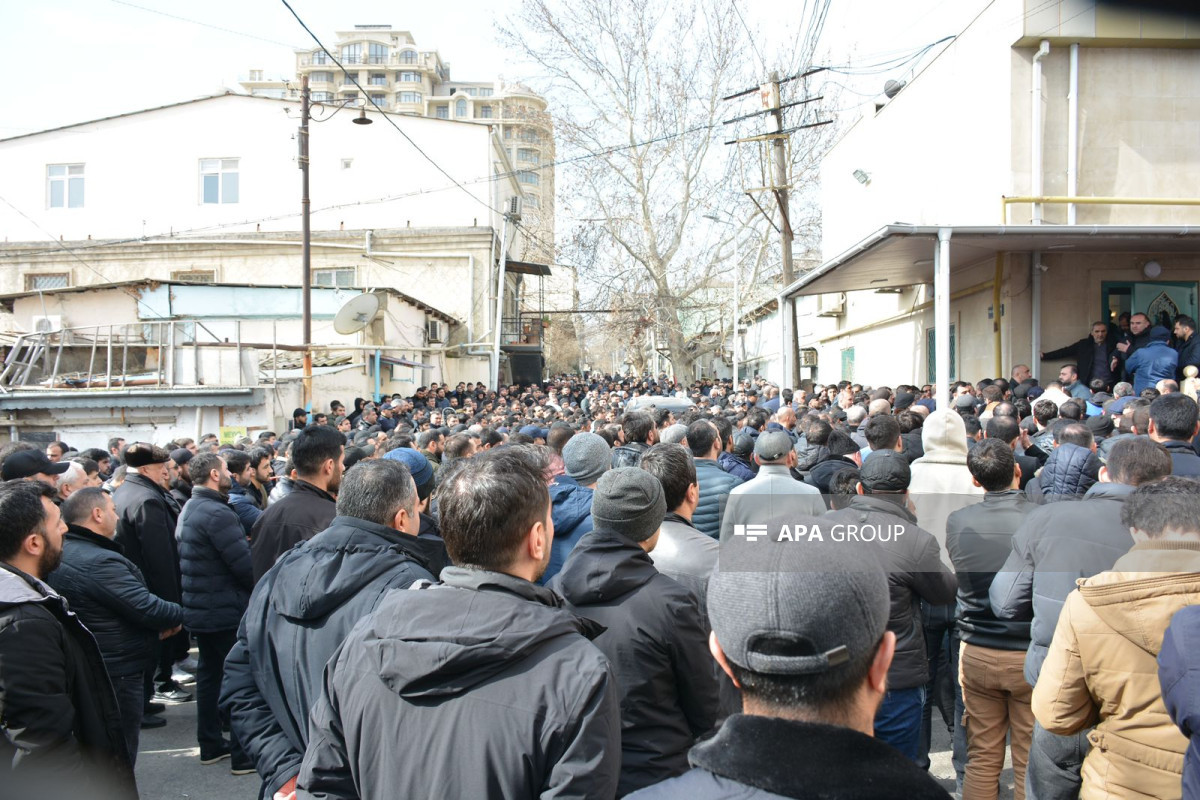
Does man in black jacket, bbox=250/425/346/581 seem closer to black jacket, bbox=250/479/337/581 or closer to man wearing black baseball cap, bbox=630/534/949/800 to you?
black jacket, bbox=250/479/337/581

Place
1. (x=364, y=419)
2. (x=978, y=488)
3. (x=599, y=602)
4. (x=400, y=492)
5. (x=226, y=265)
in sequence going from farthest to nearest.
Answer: (x=226, y=265) → (x=364, y=419) → (x=978, y=488) → (x=400, y=492) → (x=599, y=602)

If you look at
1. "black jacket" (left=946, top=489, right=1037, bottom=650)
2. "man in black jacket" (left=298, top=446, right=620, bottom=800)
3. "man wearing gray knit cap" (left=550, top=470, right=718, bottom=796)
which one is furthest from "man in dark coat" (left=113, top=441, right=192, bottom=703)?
"black jacket" (left=946, top=489, right=1037, bottom=650)

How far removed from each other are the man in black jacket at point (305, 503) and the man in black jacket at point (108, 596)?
629mm

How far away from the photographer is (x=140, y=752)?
217 inches

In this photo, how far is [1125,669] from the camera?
270 cm

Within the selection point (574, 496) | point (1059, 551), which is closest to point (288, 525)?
point (574, 496)

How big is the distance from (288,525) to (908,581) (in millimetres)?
3006

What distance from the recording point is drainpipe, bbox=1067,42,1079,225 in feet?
40.4

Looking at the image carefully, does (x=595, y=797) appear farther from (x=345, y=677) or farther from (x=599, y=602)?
(x=599, y=602)

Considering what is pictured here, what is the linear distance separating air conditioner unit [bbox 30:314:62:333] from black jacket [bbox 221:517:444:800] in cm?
2170

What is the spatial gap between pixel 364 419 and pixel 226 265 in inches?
680

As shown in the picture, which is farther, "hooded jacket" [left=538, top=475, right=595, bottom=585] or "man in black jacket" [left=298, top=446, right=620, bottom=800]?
"hooded jacket" [left=538, top=475, right=595, bottom=585]

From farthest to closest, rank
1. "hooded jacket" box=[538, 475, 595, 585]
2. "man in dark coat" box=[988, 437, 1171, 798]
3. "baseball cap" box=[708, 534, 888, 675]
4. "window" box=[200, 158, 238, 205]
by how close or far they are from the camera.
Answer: "window" box=[200, 158, 238, 205] < "hooded jacket" box=[538, 475, 595, 585] < "man in dark coat" box=[988, 437, 1171, 798] < "baseball cap" box=[708, 534, 888, 675]

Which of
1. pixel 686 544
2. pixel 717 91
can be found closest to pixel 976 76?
pixel 686 544
